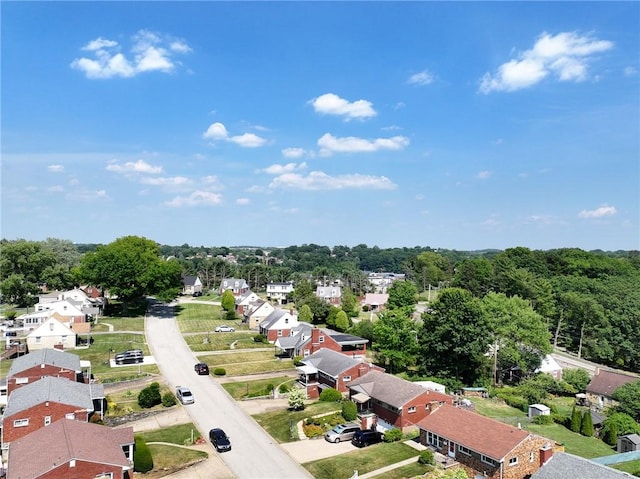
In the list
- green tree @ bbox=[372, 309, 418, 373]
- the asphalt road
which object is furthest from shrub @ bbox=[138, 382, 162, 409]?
green tree @ bbox=[372, 309, 418, 373]

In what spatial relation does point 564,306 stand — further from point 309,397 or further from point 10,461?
point 10,461

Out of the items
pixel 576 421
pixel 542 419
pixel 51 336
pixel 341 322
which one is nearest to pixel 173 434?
pixel 51 336

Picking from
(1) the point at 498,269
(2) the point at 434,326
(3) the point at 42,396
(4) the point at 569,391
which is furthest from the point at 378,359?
(1) the point at 498,269

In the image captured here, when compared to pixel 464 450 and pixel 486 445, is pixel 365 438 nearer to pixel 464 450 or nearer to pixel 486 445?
pixel 464 450

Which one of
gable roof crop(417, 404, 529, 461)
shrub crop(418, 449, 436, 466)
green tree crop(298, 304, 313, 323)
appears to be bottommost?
shrub crop(418, 449, 436, 466)

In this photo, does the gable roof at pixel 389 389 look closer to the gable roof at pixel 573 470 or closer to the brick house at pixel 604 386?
the gable roof at pixel 573 470

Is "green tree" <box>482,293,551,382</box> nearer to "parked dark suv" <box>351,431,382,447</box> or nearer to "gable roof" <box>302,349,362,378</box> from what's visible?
"gable roof" <box>302,349,362,378</box>
